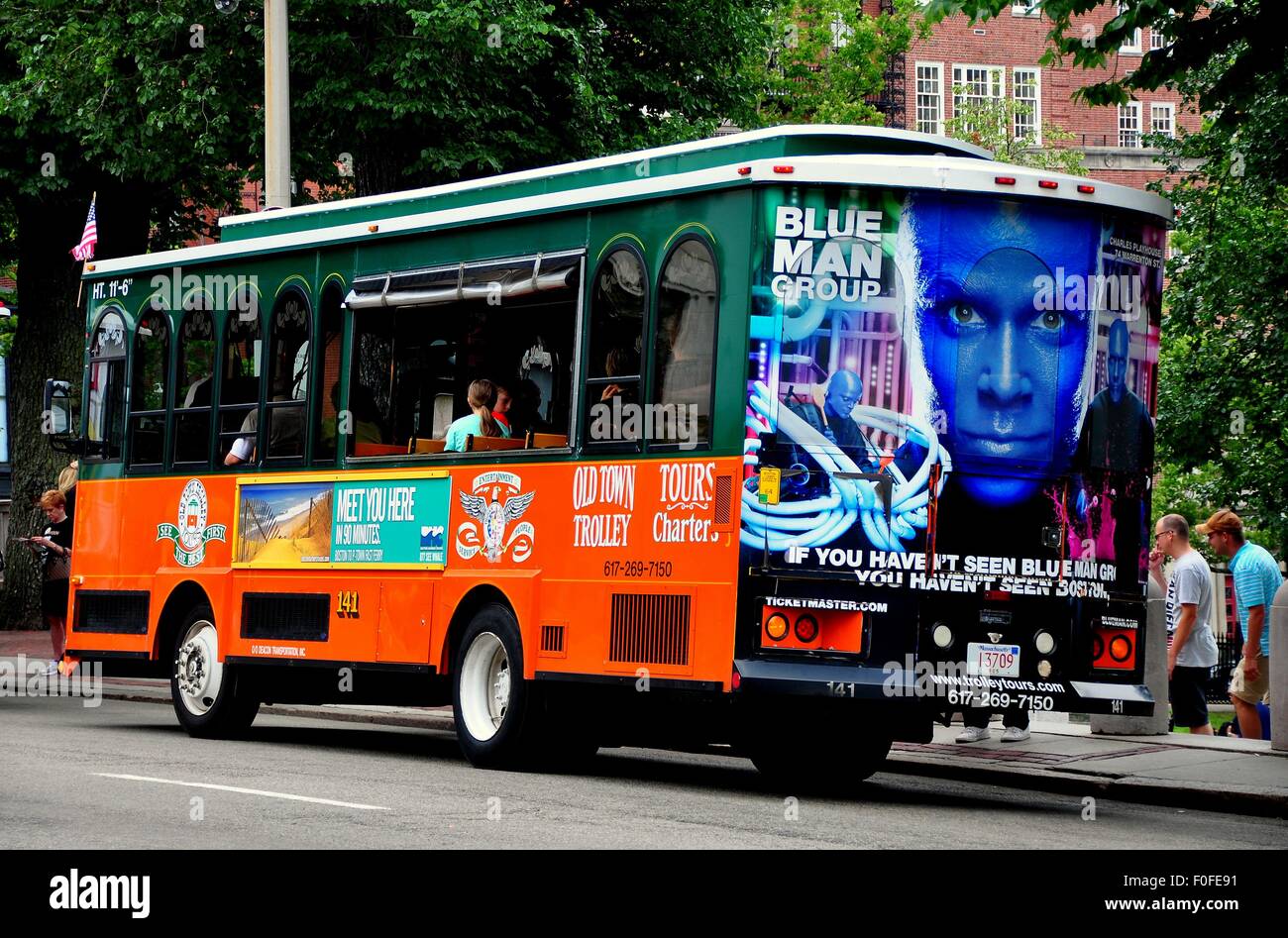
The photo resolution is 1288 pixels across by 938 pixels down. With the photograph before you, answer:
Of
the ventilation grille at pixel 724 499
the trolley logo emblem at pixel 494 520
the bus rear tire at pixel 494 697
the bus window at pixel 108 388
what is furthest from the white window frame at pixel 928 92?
the ventilation grille at pixel 724 499

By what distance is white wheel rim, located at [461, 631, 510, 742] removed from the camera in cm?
1321

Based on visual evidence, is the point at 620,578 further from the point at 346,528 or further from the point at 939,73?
the point at 939,73

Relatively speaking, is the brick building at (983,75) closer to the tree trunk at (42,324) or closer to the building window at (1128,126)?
the building window at (1128,126)

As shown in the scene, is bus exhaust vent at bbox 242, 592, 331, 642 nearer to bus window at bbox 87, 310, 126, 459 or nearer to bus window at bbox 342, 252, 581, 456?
bus window at bbox 342, 252, 581, 456

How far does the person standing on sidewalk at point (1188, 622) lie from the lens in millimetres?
16266

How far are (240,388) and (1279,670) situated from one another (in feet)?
27.1

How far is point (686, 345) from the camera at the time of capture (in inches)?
467

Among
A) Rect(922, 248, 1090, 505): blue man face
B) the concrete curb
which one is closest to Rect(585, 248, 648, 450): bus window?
Rect(922, 248, 1090, 505): blue man face

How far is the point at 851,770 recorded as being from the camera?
13133 millimetres

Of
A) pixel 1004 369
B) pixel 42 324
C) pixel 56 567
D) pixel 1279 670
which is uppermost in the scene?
pixel 42 324

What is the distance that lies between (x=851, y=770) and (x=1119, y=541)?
2368mm

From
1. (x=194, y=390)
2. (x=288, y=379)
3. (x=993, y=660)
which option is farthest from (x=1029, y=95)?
→ (x=993, y=660)

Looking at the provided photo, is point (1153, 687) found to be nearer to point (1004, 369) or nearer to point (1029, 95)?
point (1004, 369)
